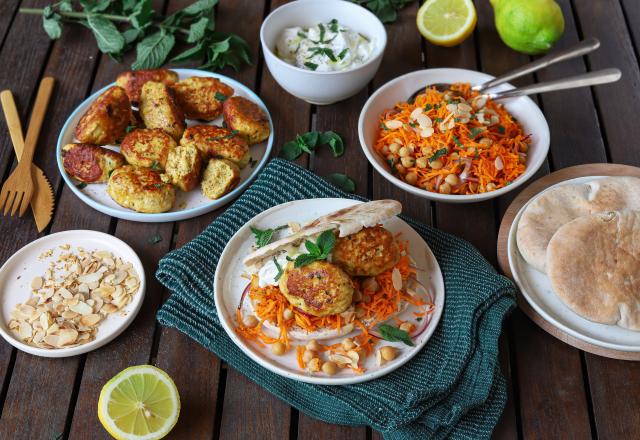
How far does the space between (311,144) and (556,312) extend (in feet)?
3.99

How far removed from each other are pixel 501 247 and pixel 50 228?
1.79 meters

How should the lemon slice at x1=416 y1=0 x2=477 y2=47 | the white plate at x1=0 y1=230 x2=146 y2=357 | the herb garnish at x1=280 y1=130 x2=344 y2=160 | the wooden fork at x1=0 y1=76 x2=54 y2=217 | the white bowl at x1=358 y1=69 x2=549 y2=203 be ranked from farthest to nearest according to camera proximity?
1. the lemon slice at x1=416 y1=0 x2=477 y2=47
2. the herb garnish at x1=280 y1=130 x2=344 y2=160
3. the wooden fork at x1=0 y1=76 x2=54 y2=217
4. the white bowl at x1=358 y1=69 x2=549 y2=203
5. the white plate at x1=0 y1=230 x2=146 y2=357

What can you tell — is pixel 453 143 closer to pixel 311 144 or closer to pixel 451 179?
pixel 451 179

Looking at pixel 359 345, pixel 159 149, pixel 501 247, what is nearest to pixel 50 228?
pixel 159 149

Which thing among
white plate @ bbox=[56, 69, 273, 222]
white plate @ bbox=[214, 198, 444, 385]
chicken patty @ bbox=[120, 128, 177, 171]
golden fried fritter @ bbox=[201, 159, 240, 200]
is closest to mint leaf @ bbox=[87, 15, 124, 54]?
white plate @ bbox=[56, 69, 273, 222]

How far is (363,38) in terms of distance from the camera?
2871 millimetres

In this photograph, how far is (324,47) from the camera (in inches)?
109

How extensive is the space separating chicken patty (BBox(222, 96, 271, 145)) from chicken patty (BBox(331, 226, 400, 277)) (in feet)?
2.60

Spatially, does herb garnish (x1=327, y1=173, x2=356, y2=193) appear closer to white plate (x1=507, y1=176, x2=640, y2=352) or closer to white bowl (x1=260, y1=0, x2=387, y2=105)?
white bowl (x1=260, y1=0, x2=387, y2=105)

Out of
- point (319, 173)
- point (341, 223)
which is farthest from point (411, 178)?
point (341, 223)

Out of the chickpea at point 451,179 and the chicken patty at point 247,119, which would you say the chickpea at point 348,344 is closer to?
the chickpea at point 451,179

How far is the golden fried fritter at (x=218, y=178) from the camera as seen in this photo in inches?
97.0

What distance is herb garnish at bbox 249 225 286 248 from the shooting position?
7.26 ft

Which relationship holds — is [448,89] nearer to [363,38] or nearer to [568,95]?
[363,38]
